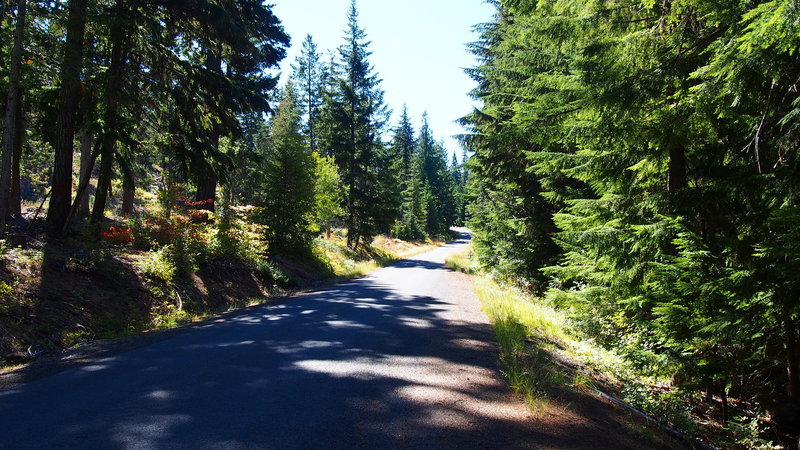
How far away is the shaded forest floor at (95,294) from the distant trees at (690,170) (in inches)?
307

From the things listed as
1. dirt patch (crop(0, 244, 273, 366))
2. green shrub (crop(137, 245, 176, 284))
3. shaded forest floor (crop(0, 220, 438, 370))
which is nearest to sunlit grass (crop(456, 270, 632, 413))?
shaded forest floor (crop(0, 220, 438, 370))

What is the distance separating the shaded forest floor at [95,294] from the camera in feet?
22.3

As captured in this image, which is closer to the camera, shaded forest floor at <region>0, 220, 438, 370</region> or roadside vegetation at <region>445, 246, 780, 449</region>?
roadside vegetation at <region>445, 246, 780, 449</region>

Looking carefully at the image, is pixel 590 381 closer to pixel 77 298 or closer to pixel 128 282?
pixel 77 298

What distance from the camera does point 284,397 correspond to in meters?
4.40

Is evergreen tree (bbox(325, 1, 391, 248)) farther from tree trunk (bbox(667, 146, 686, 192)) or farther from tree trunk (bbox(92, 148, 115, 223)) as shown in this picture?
tree trunk (bbox(667, 146, 686, 192))

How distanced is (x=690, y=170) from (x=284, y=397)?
6.77 meters

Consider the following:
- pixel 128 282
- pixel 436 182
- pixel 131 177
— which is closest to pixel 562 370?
pixel 128 282

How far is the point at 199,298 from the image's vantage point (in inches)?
429

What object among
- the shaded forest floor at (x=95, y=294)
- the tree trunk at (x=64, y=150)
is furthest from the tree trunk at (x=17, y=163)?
the shaded forest floor at (x=95, y=294)

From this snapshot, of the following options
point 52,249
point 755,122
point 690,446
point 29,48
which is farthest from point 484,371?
point 29,48

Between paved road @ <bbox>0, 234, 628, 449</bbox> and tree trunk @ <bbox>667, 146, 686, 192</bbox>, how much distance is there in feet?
12.5

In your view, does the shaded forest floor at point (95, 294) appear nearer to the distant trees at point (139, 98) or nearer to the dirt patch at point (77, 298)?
the dirt patch at point (77, 298)

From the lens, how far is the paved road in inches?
140
